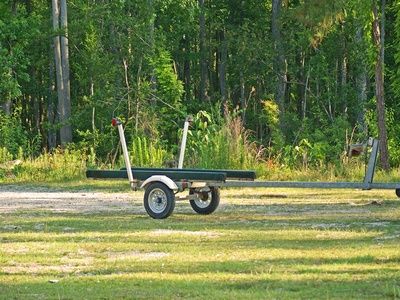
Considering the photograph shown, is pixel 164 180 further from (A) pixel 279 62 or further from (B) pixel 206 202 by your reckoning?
(A) pixel 279 62

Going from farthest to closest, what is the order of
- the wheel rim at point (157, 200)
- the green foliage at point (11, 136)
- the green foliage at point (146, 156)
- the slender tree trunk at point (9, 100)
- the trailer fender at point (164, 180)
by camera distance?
1. the slender tree trunk at point (9, 100)
2. the green foliage at point (11, 136)
3. the green foliage at point (146, 156)
4. the wheel rim at point (157, 200)
5. the trailer fender at point (164, 180)

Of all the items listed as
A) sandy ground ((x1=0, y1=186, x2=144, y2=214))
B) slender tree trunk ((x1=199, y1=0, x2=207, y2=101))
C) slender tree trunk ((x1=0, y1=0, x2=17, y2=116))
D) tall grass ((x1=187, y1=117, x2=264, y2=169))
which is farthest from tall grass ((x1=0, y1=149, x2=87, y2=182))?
slender tree trunk ((x1=199, y1=0, x2=207, y2=101))

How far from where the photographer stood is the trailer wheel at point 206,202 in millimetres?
17859

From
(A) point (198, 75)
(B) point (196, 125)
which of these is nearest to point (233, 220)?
(B) point (196, 125)

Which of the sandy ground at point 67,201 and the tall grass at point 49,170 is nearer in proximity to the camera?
the sandy ground at point 67,201

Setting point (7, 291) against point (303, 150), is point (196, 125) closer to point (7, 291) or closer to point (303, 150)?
point (303, 150)

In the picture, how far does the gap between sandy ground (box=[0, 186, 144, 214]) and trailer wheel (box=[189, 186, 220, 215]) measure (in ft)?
3.86

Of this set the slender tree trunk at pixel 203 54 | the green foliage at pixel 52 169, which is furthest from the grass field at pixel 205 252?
the slender tree trunk at pixel 203 54

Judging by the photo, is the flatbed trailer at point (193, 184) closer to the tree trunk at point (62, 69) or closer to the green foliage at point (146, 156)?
the green foliage at point (146, 156)

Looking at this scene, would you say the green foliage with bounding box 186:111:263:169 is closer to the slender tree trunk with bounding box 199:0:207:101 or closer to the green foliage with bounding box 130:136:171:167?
the green foliage with bounding box 130:136:171:167

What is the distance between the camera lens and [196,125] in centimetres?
3025

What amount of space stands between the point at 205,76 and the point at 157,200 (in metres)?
42.9

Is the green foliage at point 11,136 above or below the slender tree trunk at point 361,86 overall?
below

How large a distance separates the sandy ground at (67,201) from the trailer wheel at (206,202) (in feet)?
3.86
